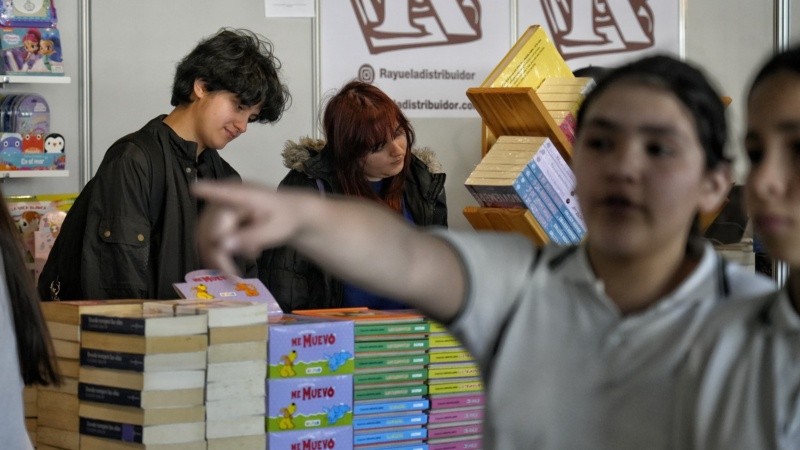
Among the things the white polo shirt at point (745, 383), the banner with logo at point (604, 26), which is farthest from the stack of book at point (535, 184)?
the white polo shirt at point (745, 383)

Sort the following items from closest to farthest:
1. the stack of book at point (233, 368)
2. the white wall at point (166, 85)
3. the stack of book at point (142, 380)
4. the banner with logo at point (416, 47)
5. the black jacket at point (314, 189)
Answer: the stack of book at point (142, 380) < the stack of book at point (233, 368) < the black jacket at point (314, 189) < the white wall at point (166, 85) < the banner with logo at point (416, 47)

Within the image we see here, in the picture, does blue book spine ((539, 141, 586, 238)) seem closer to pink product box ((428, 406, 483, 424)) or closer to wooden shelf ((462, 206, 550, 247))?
wooden shelf ((462, 206, 550, 247))

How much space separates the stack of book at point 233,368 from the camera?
3463 mm

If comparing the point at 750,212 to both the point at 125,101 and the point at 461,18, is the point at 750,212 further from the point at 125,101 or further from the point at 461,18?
the point at 461,18

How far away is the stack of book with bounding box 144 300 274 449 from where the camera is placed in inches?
136

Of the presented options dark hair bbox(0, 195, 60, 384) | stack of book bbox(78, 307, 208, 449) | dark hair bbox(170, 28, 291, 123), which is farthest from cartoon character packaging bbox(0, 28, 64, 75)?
dark hair bbox(0, 195, 60, 384)

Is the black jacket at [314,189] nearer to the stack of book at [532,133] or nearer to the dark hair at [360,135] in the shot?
the dark hair at [360,135]

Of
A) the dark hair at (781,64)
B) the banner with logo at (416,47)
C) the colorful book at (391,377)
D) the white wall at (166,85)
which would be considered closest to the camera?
the dark hair at (781,64)

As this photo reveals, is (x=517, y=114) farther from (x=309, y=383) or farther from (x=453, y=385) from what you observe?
(x=309, y=383)

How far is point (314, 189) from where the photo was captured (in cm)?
446

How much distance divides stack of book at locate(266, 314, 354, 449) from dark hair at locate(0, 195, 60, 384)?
1.37 meters

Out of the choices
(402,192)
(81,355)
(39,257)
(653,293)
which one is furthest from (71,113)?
(653,293)

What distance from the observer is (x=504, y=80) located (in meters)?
4.80

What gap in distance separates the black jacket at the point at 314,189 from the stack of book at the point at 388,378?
299 millimetres
